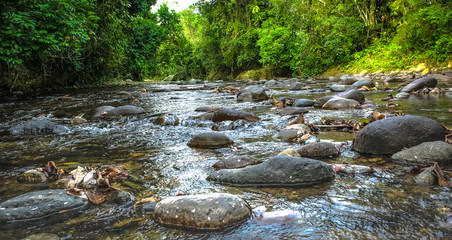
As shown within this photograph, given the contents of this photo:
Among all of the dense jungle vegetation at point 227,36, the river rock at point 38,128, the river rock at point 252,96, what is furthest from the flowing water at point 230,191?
the dense jungle vegetation at point 227,36

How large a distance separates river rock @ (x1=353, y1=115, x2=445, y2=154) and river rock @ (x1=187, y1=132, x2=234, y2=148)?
151cm

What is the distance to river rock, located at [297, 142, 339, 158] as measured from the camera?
2.95 meters

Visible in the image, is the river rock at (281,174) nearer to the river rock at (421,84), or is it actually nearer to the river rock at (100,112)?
the river rock at (100,112)

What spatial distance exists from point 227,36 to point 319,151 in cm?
3001

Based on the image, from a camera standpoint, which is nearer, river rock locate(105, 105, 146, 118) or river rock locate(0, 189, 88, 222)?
river rock locate(0, 189, 88, 222)

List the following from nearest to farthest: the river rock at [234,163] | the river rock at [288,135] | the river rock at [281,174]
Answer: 1. the river rock at [281,174]
2. the river rock at [234,163]
3. the river rock at [288,135]

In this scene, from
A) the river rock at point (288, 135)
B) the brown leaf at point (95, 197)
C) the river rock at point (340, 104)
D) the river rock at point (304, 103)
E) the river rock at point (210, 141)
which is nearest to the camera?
the brown leaf at point (95, 197)

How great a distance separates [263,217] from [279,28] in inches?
957

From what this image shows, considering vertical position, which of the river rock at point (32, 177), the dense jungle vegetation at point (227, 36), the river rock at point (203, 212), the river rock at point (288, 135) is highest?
the dense jungle vegetation at point (227, 36)

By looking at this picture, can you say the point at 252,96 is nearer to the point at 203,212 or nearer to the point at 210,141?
the point at 210,141

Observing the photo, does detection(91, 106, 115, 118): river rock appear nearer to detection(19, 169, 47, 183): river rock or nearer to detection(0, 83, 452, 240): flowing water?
detection(0, 83, 452, 240): flowing water

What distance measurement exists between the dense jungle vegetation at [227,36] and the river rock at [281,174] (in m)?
6.65

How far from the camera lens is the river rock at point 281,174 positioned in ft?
7.50

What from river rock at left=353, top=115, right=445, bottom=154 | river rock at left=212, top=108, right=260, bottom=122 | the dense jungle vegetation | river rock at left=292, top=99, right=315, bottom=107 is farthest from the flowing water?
the dense jungle vegetation
